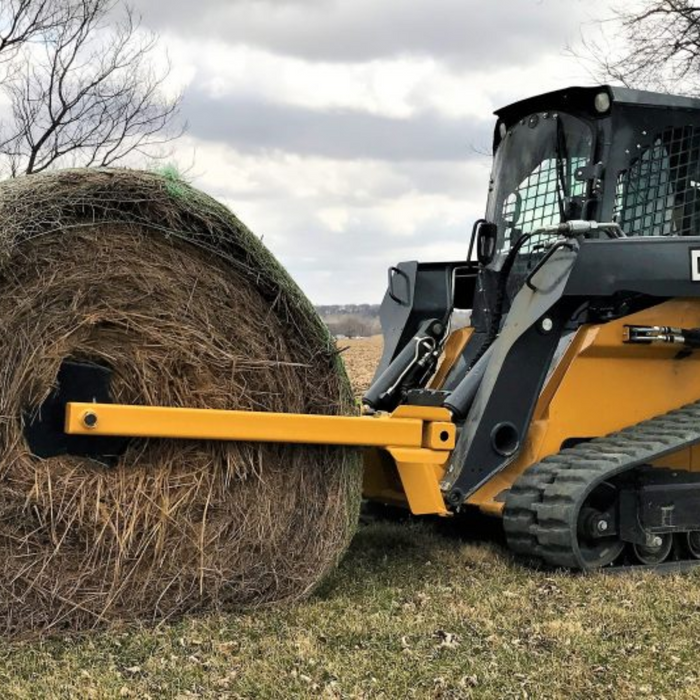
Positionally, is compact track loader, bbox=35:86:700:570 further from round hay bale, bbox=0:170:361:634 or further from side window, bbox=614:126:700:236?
round hay bale, bbox=0:170:361:634

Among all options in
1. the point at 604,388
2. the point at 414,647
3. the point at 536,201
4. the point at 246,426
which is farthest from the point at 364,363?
the point at 414,647

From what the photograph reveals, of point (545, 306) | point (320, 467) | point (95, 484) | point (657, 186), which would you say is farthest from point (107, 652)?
point (657, 186)

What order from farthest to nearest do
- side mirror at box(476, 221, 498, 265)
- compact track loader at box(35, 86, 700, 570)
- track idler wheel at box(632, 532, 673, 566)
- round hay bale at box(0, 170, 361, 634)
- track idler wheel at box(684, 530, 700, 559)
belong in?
A: 1. side mirror at box(476, 221, 498, 265)
2. track idler wheel at box(684, 530, 700, 559)
3. track idler wheel at box(632, 532, 673, 566)
4. compact track loader at box(35, 86, 700, 570)
5. round hay bale at box(0, 170, 361, 634)

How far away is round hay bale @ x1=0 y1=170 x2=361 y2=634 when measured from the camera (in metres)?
4.11

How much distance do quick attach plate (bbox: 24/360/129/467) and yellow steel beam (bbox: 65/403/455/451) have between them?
3.0 inches

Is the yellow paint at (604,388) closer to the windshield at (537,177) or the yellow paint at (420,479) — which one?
the yellow paint at (420,479)

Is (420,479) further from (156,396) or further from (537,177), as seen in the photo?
(537,177)

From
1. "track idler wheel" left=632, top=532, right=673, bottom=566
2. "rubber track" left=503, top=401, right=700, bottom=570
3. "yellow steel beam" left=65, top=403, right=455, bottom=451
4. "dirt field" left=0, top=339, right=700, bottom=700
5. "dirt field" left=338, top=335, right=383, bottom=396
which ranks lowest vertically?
"dirt field" left=0, top=339, right=700, bottom=700

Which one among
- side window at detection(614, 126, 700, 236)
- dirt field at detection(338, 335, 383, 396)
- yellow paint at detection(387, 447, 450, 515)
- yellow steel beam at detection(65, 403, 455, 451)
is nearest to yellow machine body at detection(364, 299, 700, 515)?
yellow paint at detection(387, 447, 450, 515)

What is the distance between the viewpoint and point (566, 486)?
16.1 ft

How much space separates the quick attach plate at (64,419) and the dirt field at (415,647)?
2.33 feet

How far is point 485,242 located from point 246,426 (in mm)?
2429

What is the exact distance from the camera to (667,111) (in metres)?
5.81

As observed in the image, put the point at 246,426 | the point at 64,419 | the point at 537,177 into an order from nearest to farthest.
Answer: the point at 64,419 < the point at 246,426 < the point at 537,177
